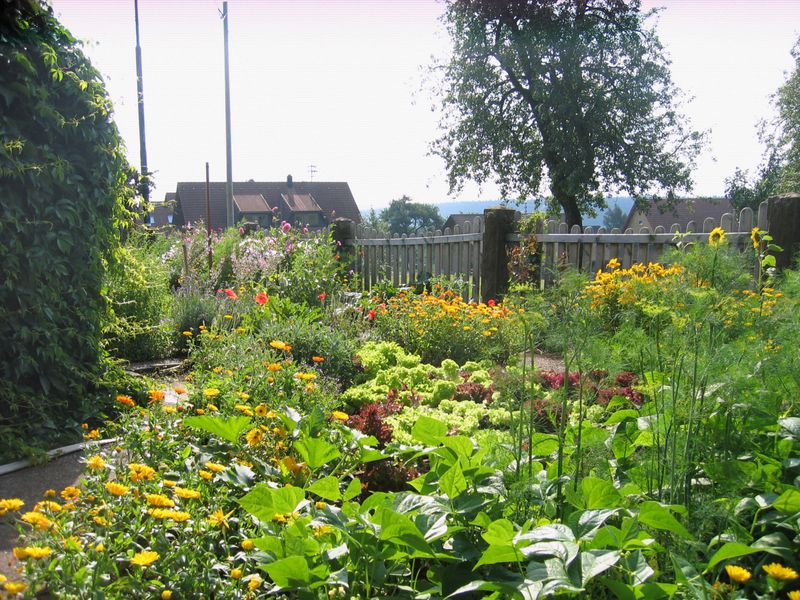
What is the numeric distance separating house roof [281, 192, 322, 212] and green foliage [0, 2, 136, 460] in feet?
175

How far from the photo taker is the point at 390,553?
1.74m

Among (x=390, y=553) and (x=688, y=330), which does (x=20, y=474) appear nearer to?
(x=390, y=553)

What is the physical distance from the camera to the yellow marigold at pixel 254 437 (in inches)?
100

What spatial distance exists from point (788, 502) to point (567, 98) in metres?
20.0

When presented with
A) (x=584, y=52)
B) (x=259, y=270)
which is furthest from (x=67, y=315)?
(x=584, y=52)

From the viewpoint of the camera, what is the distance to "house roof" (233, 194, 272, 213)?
55.7 meters

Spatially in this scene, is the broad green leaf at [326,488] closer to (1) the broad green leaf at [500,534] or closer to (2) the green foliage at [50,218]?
(1) the broad green leaf at [500,534]

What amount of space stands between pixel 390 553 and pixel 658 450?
0.88 m

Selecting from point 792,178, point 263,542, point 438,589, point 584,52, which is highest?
point 584,52

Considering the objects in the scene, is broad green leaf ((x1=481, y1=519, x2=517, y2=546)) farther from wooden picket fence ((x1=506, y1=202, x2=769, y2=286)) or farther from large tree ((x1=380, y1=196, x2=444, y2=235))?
large tree ((x1=380, y1=196, x2=444, y2=235))

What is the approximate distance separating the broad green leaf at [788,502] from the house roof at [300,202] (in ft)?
184

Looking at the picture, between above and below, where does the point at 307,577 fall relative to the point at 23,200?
below

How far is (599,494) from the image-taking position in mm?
1818

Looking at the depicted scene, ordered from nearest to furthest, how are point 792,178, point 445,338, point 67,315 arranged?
point 67,315
point 445,338
point 792,178
